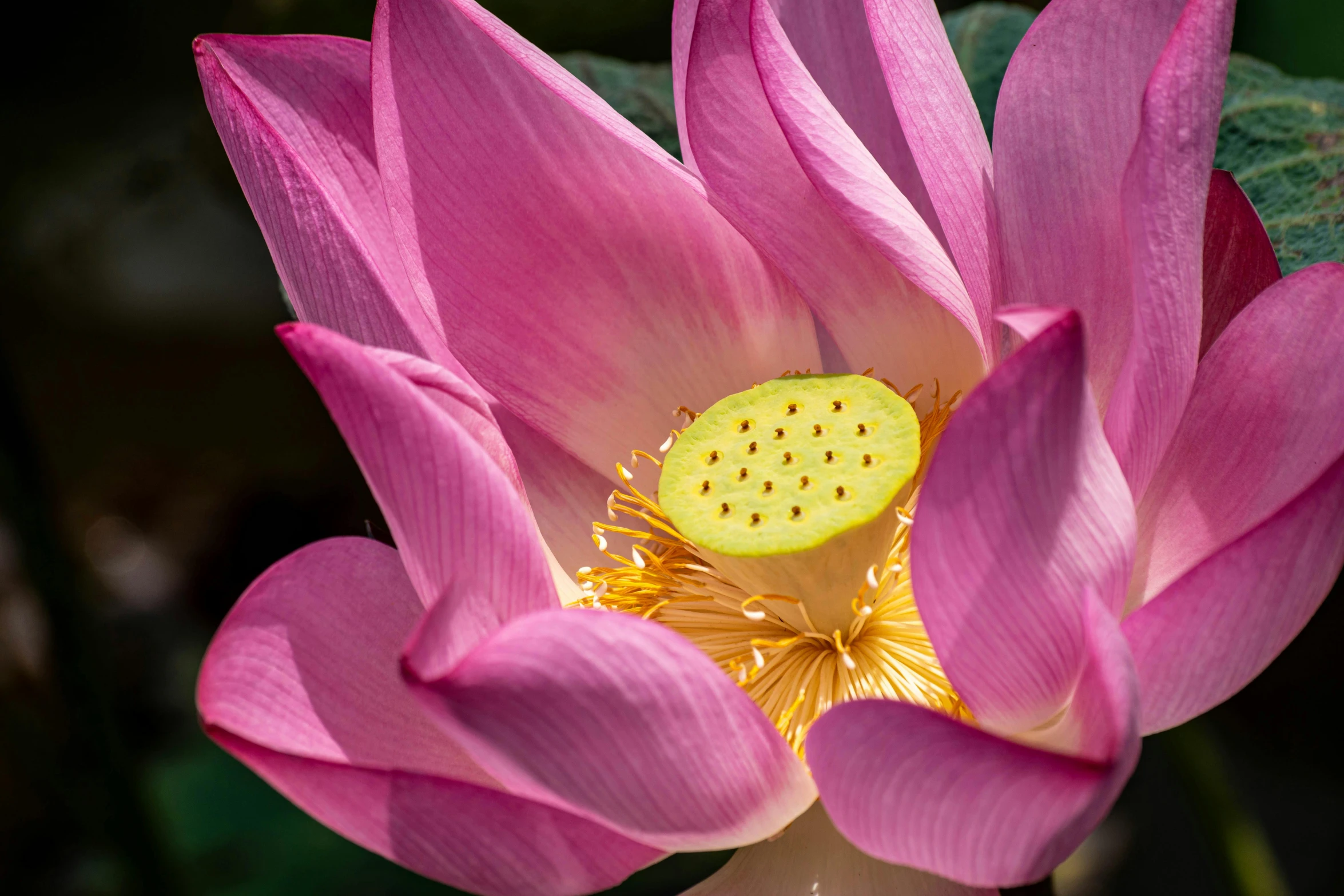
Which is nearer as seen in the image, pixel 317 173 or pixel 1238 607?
pixel 1238 607

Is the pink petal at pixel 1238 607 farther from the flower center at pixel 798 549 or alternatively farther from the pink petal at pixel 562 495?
the pink petal at pixel 562 495

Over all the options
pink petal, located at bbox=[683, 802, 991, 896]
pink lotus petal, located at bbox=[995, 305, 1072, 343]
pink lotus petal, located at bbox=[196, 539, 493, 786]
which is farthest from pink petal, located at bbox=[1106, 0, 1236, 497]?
pink lotus petal, located at bbox=[196, 539, 493, 786]

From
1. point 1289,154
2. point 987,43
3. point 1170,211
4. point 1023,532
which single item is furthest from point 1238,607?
point 987,43

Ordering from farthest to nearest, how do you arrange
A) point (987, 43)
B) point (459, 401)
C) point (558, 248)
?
1. point (987, 43)
2. point (558, 248)
3. point (459, 401)

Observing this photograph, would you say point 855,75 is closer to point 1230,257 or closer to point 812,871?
point 1230,257

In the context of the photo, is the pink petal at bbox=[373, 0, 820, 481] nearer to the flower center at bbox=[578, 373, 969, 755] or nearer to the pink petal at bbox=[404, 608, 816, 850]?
the flower center at bbox=[578, 373, 969, 755]

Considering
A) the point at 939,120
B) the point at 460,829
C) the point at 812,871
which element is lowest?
the point at 812,871

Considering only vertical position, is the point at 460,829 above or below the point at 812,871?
above
